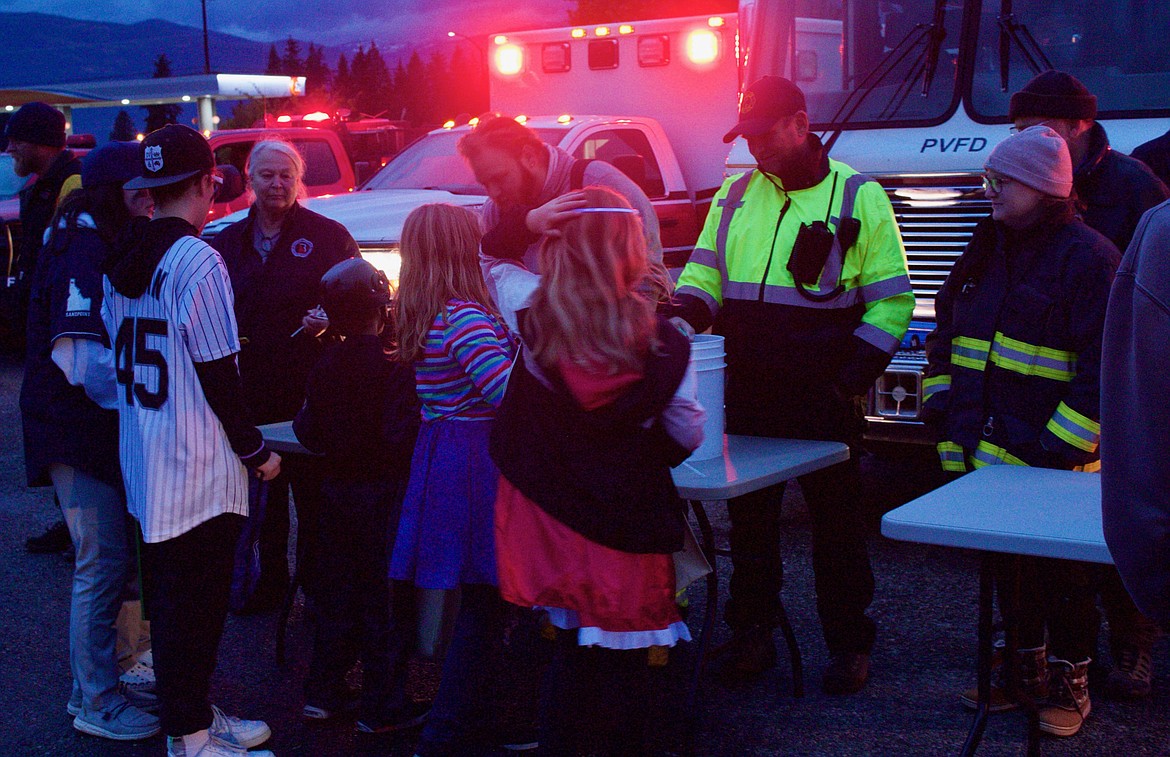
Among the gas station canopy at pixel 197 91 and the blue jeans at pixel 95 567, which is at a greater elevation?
the gas station canopy at pixel 197 91

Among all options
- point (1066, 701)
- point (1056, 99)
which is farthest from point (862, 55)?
point (1066, 701)

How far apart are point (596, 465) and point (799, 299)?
1.51 m

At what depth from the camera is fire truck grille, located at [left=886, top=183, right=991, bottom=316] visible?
582cm

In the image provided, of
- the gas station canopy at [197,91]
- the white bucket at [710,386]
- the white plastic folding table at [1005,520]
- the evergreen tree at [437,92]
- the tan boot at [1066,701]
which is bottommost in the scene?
the tan boot at [1066,701]

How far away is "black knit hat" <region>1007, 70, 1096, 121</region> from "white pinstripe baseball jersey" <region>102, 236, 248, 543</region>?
3111mm

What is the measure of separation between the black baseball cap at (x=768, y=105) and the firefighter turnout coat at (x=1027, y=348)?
793 mm

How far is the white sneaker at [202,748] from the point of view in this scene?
3545 mm

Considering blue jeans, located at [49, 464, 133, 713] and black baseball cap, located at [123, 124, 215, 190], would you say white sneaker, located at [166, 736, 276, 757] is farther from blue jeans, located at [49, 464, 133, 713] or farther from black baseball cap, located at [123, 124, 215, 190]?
black baseball cap, located at [123, 124, 215, 190]

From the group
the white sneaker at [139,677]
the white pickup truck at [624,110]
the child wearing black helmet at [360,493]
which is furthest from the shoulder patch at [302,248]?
the white pickup truck at [624,110]

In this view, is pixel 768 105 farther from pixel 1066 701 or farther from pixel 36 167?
pixel 36 167

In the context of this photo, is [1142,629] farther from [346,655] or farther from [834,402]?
[346,655]

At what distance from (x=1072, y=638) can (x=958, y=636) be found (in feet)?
2.90

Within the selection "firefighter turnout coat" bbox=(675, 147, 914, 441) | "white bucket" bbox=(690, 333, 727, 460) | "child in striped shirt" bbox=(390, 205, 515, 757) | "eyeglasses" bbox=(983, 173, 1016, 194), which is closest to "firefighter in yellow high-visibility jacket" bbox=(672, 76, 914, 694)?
"firefighter turnout coat" bbox=(675, 147, 914, 441)

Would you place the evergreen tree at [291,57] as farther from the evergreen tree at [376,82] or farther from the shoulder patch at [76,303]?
the shoulder patch at [76,303]
